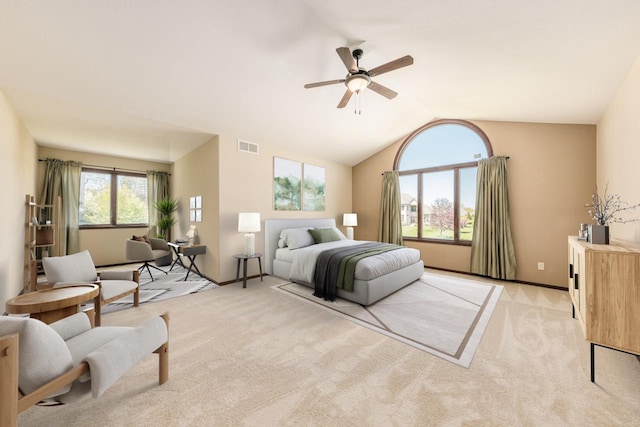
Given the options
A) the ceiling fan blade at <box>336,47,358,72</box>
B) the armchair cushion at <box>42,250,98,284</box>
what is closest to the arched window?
the ceiling fan blade at <box>336,47,358,72</box>

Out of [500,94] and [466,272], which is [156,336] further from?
[466,272]

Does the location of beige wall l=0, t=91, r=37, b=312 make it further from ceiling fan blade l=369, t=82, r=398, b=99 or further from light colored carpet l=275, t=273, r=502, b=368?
ceiling fan blade l=369, t=82, r=398, b=99

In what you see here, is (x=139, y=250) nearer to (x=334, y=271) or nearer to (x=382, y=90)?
(x=334, y=271)

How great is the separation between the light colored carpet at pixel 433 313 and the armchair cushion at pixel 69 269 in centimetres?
251

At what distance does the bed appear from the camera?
3312 millimetres

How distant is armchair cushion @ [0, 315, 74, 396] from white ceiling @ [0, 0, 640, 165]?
2434 mm

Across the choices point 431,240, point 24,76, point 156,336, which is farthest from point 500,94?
point 24,76

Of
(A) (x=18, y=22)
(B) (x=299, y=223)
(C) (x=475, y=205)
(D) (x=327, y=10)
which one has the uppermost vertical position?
(D) (x=327, y=10)

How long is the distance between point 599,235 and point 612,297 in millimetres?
624

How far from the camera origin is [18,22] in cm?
203

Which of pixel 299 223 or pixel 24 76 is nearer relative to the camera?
pixel 24 76

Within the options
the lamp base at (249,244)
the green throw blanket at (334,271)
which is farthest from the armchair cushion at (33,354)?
the lamp base at (249,244)

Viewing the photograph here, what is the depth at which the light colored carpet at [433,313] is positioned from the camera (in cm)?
238

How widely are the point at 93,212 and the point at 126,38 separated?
16.6ft
